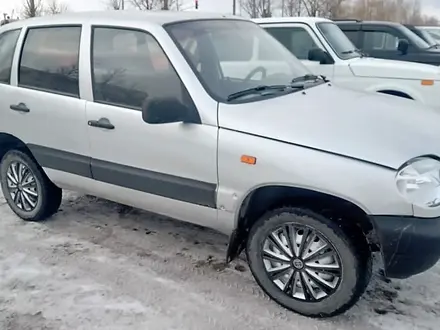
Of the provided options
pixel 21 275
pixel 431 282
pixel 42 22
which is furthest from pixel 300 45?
pixel 21 275

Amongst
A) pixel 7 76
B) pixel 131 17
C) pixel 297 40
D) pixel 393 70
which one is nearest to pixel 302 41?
pixel 297 40

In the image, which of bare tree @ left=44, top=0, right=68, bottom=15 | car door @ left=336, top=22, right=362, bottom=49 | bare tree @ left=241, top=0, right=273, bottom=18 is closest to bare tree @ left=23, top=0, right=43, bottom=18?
bare tree @ left=44, top=0, right=68, bottom=15

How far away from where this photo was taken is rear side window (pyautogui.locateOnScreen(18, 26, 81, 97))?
12.8ft

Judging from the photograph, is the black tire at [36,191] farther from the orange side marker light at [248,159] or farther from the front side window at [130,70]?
the orange side marker light at [248,159]

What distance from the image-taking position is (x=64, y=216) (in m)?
4.68

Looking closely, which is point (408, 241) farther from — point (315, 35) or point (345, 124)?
point (315, 35)

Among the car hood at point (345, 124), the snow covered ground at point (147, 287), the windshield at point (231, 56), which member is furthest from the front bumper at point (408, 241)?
the windshield at point (231, 56)

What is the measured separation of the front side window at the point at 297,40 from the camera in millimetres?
7504

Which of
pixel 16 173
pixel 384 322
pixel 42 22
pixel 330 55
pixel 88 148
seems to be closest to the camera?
pixel 384 322

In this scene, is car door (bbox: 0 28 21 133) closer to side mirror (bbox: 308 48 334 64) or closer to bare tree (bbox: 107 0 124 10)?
side mirror (bbox: 308 48 334 64)

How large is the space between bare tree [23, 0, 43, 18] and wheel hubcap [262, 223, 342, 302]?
23082 millimetres

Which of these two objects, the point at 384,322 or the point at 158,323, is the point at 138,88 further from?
the point at 384,322

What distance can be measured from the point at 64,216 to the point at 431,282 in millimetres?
3208

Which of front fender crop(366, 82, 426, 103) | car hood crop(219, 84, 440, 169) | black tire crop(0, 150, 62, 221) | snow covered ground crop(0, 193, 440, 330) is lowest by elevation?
snow covered ground crop(0, 193, 440, 330)
